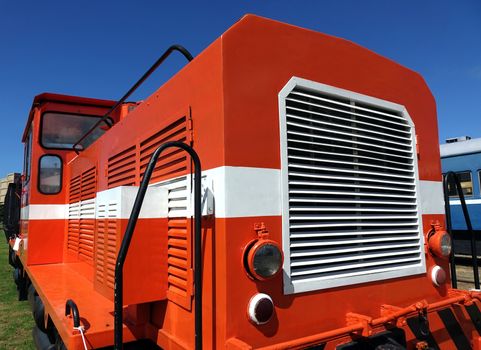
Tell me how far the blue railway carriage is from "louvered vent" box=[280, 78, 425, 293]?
30.1 ft

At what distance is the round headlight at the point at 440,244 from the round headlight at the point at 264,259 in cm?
142

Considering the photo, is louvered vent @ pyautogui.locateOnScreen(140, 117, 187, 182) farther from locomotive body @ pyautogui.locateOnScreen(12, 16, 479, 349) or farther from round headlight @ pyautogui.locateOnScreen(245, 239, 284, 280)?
round headlight @ pyautogui.locateOnScreen(245, 239, 284, 280)

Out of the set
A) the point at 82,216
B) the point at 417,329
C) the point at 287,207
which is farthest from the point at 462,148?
the point at 287,207

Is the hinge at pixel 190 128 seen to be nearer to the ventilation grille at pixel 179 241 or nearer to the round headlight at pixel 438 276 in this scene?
the ventilation grille at pixel 179 241

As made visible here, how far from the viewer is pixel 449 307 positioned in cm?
260

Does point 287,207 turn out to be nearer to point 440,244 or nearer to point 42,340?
point 440,244

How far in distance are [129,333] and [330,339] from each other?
1.29 metres

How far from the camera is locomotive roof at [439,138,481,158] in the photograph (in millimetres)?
10680

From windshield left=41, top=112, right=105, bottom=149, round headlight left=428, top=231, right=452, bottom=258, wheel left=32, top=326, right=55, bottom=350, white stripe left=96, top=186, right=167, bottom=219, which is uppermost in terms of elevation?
windshield left=41, top=112, right=105, bottom=149

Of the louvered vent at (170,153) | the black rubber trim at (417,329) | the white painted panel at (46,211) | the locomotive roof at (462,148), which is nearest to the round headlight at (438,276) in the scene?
the black rubber trim at (417,329)

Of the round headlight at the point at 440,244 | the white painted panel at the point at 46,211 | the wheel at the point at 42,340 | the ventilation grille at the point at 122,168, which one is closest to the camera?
the round headlight at the point at 440,244

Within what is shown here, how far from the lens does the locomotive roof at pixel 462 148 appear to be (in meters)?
10.7

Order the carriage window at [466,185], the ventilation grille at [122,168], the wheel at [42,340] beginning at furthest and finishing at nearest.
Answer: the carriage window at [466,185]
the wheel at [42,340]
the ventilation grille at [122,168]

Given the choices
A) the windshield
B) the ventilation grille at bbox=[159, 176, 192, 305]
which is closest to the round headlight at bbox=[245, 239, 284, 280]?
the ventilation grille at bbox=[159, 176, 192, 305]
